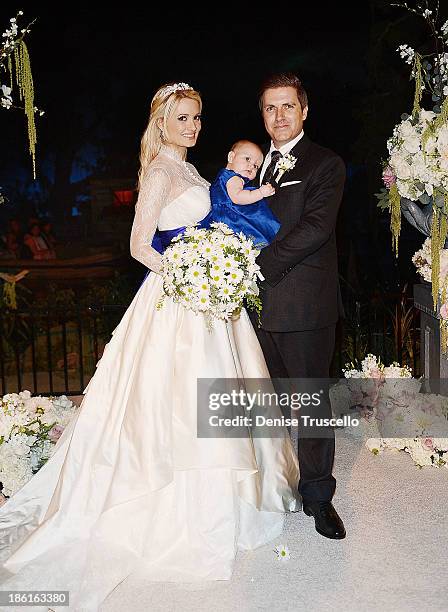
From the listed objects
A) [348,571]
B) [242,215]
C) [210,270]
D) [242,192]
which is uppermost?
[242,192]

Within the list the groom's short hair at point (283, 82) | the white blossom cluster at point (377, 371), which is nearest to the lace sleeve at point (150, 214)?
the groom's short hair at point (283, 82)

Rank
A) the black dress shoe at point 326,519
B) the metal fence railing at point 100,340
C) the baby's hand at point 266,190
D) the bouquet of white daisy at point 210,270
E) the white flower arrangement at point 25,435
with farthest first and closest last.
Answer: the metal fence railing at point 100,340 < the white flower arrangement at point 25,435 < the black dress shoe at point 326,519 < the baby's hand at point 266,190 < the bouquet of white daisy at point 210,270

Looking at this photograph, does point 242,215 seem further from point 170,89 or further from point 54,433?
point 54,433

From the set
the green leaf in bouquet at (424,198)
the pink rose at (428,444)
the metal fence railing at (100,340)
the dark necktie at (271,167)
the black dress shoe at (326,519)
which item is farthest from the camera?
the metal fence railing at (100,340)

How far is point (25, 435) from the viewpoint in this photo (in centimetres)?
412

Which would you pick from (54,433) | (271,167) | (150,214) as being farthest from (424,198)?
(54,433)

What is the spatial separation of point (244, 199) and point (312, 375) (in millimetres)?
972

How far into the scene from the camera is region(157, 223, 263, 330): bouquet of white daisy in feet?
10.4

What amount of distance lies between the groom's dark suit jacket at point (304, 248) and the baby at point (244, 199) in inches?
2.9

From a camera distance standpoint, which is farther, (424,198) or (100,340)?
(100,340)

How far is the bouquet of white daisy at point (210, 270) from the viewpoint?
3.16 metres

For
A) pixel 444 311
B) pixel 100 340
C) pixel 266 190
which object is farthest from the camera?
pixel 100 340

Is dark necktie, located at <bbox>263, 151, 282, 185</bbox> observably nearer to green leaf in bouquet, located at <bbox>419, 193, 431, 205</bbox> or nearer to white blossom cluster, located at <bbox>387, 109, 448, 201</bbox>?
white blossom cluster, located at <bbox>387, 109, 448, 201</bbox>

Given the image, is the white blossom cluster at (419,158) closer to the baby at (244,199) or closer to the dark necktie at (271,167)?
the dark necktie at (271,167)
